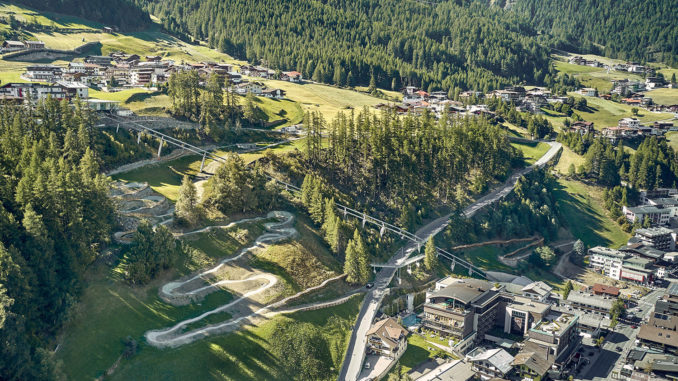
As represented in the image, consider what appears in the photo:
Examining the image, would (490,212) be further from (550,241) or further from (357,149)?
(357,149)

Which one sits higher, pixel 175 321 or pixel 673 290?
pixel 175 321

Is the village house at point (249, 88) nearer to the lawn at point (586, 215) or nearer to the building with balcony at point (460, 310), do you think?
the lawn at point (586, 215)

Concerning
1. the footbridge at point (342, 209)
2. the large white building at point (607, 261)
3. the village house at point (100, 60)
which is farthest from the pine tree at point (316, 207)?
A: the village house at point (100, 60)

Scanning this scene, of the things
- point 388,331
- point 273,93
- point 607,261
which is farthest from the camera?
point 273,93

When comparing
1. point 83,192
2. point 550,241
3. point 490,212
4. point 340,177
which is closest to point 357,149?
point 340,177

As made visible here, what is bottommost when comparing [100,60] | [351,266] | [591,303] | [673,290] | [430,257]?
[591,303]

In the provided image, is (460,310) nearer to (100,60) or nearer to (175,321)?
(175,321)

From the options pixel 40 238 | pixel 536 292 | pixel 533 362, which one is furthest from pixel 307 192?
pixel 40 238
